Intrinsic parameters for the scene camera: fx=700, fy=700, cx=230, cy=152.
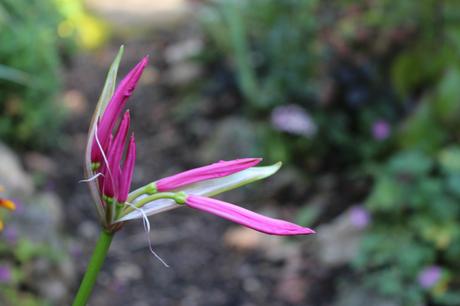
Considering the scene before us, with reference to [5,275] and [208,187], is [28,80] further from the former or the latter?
[208,187]

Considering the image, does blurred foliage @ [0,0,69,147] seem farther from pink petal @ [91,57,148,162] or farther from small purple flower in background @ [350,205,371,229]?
pink petal @ [91,57,148,162]

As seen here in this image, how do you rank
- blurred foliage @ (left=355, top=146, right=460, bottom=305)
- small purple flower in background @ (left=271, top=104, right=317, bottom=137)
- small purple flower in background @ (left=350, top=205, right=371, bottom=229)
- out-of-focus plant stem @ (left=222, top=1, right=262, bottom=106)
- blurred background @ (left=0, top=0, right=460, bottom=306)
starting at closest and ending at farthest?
blurred foliage @ (left=355, top=146, right=460, bottom=305) → blurred background @ (left=0, top=0, right=460, bottom=306) → small purple flower in background @ (left=350, top=205, right=371, bottom=229) → small purple flower in background @ (left=271, top=104, right=317, bottom=137) → out-of-focus plant stem @ (left=222, top=1, right=262, bottom=106)

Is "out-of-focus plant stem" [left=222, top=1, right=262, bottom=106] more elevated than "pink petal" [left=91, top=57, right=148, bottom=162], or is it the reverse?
"out-of-focus plant stem" [left=222, top=1, right=262, bottom=106]

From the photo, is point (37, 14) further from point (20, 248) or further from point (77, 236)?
point (20, 248)

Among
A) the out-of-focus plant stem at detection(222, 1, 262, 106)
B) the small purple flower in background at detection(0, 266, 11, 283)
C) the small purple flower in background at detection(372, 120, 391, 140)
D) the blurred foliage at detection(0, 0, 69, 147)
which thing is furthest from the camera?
the out-of-focus plant stem at detection(222, 1, 262, 106)

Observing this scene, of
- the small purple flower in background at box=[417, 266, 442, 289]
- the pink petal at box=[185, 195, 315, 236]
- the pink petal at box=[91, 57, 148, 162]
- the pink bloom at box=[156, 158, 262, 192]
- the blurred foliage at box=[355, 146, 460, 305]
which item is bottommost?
the pink petal at box=[185, 195, 315, 236]

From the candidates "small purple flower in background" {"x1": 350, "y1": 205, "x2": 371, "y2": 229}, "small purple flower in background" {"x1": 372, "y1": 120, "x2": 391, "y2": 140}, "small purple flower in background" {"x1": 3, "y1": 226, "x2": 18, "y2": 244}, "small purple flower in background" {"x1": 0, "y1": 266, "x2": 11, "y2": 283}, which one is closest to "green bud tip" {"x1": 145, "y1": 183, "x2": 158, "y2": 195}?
"small purple flower in background" {"x1": 0, "y1": 266, "x2": 11, "y2": 283}

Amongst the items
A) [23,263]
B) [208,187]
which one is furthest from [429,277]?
[208,187]
